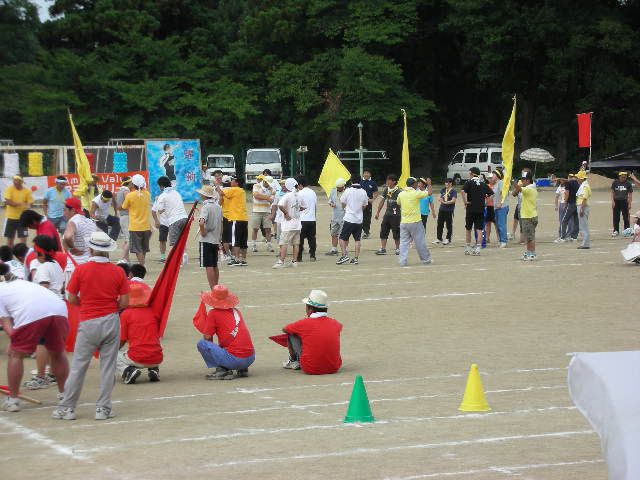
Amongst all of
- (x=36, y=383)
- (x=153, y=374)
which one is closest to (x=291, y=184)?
(x=153, y=374)

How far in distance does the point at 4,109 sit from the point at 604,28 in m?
30.1

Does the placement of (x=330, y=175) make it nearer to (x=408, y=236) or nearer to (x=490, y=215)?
(x=490, y=215)

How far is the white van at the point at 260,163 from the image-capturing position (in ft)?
161

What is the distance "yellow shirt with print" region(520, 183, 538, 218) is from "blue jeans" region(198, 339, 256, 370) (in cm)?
1186

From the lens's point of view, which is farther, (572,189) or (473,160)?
(473,160)

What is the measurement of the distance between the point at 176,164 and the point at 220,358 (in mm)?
30048

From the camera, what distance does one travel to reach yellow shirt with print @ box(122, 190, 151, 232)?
779 inches

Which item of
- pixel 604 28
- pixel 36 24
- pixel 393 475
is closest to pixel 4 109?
pixel 36 24

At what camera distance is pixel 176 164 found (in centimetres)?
4056

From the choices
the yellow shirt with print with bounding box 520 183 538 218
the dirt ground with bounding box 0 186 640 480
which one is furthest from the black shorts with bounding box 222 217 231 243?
the yellow shirt with print with bounding box 520 183 538 218

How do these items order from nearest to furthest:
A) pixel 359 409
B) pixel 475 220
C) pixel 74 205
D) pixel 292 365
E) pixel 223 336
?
pixel 359 409 → pixel 223 336 → pixel 292 365 → pixel 74 205 → pixel 475 220

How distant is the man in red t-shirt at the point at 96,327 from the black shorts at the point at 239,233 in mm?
11379

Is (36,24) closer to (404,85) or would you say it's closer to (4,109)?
(4,109)

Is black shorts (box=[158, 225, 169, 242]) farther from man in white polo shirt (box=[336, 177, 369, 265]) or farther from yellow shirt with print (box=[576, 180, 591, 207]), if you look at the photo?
yellow shirt with print (box=[576, 180, 591, 207])
